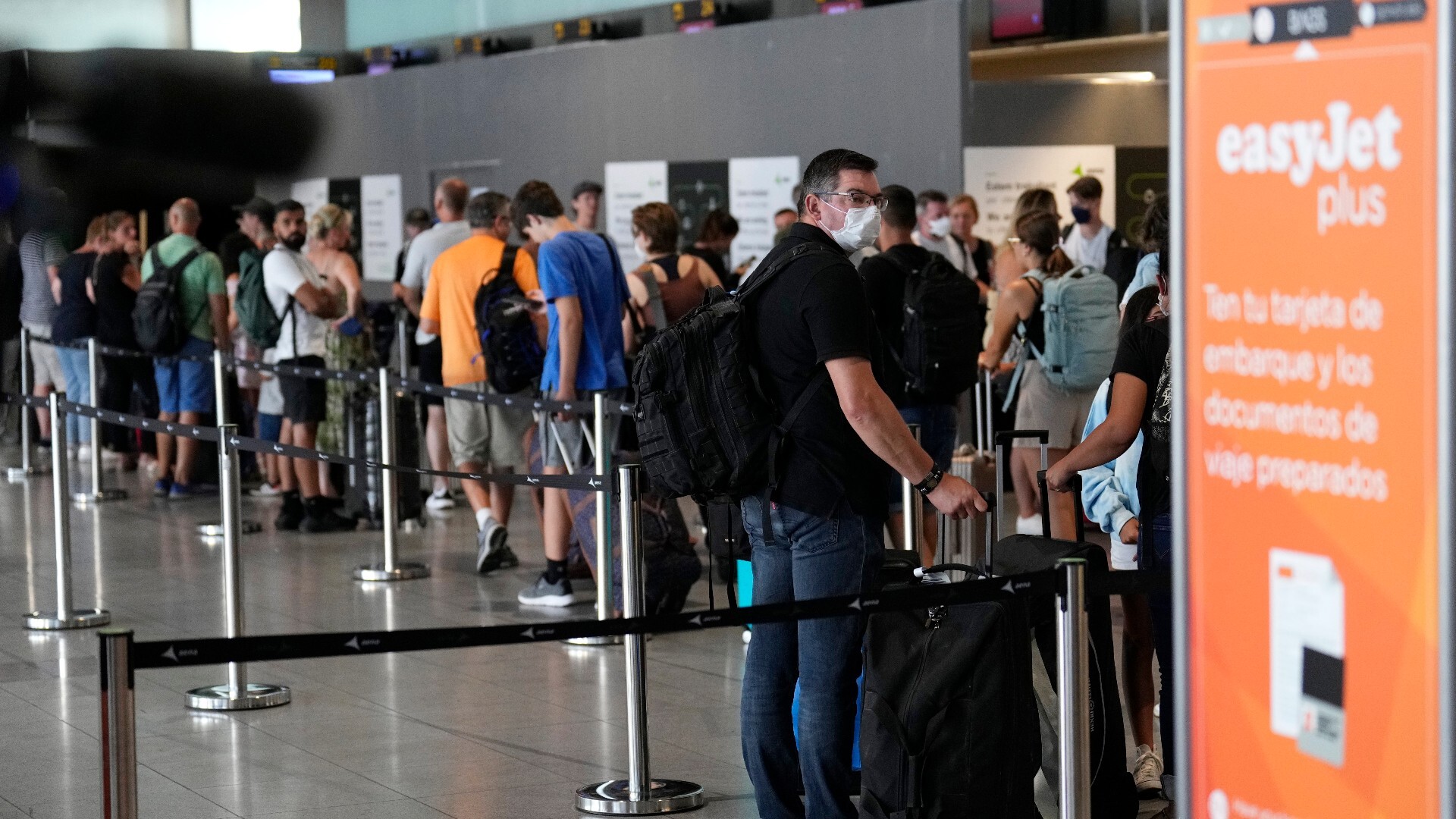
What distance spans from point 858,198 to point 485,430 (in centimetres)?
513

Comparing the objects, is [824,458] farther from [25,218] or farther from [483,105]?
[25,218]

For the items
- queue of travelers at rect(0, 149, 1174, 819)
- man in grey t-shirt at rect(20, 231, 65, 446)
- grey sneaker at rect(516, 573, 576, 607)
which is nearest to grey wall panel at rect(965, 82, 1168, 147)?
queue of travelers at rect(0, 149, 1174, 819)

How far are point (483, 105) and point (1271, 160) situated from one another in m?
15.9

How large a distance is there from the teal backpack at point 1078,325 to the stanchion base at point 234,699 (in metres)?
3.75

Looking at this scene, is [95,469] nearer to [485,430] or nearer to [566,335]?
[485,430]

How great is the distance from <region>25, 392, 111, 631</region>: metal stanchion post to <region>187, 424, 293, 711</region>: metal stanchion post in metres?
1.54

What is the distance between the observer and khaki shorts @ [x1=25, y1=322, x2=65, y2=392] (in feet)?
46.3

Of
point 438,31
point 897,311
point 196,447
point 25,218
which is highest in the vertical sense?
point 438,31

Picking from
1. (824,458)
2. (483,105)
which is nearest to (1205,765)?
(824,458)

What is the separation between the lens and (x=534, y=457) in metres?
8.38

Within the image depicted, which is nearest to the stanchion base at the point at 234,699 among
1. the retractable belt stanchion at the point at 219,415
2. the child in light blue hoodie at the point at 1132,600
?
the child in light blue hoodie at the point at 1132,600

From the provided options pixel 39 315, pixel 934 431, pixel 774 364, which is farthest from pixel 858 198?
pixel 39 315

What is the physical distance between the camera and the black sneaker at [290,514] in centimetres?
1088

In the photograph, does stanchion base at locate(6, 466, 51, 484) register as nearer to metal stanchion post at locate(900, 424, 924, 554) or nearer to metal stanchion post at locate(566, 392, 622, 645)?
metal stanchion post at locate(566, 392, 622, 645)
